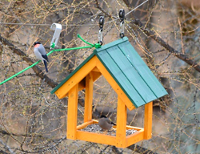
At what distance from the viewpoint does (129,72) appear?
85.7 inches

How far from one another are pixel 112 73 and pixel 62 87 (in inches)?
15.9

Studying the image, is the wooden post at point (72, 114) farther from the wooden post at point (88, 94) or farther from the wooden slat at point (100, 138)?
the wooden post at point (88, 94)

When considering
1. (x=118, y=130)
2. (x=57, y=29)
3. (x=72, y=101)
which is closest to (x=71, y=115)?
(x=72, y=101)

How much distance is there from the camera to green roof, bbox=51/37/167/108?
2.07 metres

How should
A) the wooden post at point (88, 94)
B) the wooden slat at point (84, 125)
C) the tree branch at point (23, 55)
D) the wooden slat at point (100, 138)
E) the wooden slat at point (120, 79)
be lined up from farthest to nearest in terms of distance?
the tree branch at point (23, 55), the wooden post at point (88, 94), the wooden slat at point (84, 125), the wooden slat at point (100, 138), the wooden slat at point (120, 79)

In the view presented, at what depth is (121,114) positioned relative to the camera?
2135mm

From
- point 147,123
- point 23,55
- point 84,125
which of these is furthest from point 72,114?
point 23,55

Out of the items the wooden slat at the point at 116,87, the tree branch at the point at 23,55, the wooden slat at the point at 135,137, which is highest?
the tree branch at the point at 23,55

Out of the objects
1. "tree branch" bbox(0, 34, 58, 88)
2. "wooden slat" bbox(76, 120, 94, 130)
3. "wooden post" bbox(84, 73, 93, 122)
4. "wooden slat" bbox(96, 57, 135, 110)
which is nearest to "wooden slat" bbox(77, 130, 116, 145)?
"wooden slat" bbox(76, 120, 94, 130)

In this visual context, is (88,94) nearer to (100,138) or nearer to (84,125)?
(84,125)

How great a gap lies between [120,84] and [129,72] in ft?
0.50

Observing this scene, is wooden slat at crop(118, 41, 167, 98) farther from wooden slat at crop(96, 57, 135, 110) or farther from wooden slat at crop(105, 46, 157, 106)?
wooden slat at crop(96, 57, 135, 110)

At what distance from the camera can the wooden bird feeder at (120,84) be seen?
6.84ft

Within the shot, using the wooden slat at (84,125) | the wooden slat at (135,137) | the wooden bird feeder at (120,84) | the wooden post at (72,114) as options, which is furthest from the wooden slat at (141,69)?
the wooden slat at (84,125)
